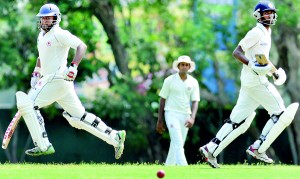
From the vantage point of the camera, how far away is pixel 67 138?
2694 cm

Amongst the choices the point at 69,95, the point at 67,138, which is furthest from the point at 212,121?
the point at 69,95

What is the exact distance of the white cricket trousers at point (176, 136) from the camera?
17422 millimetres

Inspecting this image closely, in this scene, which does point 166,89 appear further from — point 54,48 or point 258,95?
point 54,48

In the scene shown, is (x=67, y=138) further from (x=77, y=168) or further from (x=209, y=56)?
(x=77, y=168)

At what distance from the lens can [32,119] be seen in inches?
566

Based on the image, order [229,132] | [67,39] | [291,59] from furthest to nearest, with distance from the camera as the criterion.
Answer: [291,59], [229,132], [67,39]

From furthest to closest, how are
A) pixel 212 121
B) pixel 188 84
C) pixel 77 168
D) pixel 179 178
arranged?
pixel 212 121, pixel 188 84, pixel 77 168, pixel 179 178

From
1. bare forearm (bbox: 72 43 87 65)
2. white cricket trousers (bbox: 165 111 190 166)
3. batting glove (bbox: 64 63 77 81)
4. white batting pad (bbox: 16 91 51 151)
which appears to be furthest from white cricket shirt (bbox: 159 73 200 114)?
batting glove (bbox: 64 63 77 81)

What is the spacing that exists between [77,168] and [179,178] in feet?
7.67

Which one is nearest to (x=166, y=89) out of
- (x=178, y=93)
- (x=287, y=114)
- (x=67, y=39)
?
(x=178, y=93)

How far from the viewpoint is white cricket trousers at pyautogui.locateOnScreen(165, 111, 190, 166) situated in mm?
17422

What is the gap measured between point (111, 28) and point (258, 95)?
11134mm

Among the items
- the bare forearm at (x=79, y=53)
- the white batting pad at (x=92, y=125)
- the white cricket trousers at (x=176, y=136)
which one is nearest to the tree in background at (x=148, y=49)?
the white cricket trousers at (x=176, y=136)

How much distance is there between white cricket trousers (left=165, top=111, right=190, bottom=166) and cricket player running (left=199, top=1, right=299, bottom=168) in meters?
2.58
